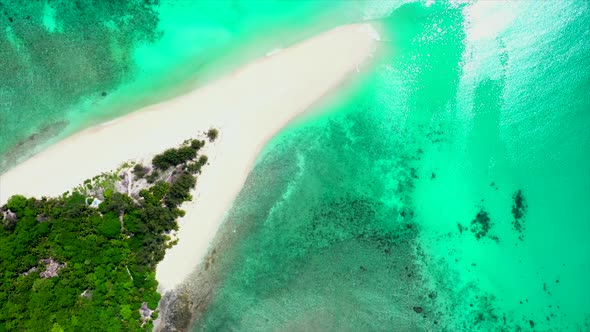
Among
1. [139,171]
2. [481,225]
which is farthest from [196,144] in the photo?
[481,225]

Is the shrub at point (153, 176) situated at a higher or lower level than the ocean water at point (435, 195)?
higher

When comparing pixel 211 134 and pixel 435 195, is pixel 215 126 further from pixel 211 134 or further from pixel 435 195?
pixel 435 195

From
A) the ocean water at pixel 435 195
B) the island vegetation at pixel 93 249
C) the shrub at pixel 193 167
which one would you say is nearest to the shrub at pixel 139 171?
the island vegetation at pixel 93 249

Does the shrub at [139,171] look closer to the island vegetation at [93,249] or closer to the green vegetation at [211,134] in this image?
the island vegetation at [93,249]

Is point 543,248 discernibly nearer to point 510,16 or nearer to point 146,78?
point 510,16

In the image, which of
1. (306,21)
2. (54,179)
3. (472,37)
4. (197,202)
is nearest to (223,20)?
(306,21)

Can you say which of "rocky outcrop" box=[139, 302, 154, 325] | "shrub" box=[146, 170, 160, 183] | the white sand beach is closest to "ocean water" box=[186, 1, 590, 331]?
the white sand beach

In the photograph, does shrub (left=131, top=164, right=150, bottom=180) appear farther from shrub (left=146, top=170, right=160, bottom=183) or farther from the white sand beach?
the white sand beach
